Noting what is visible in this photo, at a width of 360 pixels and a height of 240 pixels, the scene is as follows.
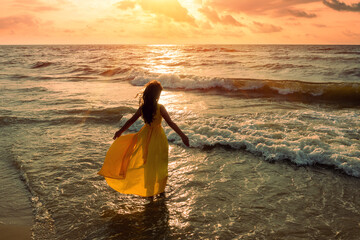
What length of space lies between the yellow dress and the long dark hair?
0.39 feet

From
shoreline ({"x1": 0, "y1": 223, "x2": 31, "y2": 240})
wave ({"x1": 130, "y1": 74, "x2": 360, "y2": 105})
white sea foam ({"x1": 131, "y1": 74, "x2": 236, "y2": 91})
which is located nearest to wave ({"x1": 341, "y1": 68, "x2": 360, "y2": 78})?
wave ({"x1": 130, "y1": 74, "x2": 360, "y2": 105})

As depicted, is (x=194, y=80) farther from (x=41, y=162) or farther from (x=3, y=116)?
(x=41, y=162)

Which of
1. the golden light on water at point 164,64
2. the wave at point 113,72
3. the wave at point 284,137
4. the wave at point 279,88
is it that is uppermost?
the golden light on water at point 164,64

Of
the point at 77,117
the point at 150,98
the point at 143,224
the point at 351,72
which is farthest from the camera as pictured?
the point at 351,72

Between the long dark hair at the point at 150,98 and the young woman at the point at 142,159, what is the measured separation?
2 centimetres

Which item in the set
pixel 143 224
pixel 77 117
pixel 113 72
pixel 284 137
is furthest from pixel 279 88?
pixel 113 72

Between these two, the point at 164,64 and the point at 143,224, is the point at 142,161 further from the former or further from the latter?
the point at 164,64

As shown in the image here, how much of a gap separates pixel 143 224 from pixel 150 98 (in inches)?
73.6

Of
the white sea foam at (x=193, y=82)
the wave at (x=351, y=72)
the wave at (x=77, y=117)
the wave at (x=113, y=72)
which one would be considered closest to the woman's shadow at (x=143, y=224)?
the wave at (x=77, y=117)

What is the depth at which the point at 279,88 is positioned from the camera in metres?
16.6

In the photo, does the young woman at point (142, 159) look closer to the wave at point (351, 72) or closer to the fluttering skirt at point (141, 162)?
the fluttering skirt at point (141, 162)

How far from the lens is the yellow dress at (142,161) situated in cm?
415

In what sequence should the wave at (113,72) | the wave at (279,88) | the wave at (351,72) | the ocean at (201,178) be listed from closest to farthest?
the ocean at (201,178)
the wave at (279,88)
the wave at (351,72)
the wave at (113,72)

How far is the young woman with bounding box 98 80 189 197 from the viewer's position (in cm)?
412
